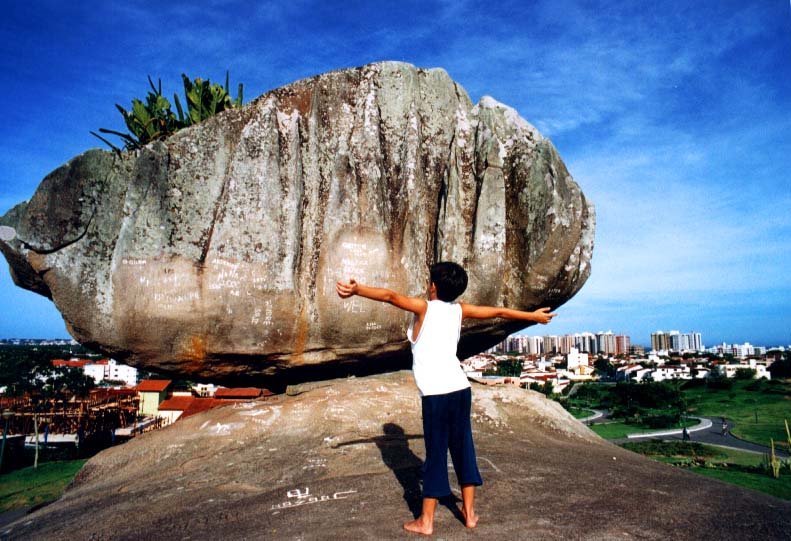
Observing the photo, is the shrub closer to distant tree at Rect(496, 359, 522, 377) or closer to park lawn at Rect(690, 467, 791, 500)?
distant tree at Rect(496, 359, 522, 377)

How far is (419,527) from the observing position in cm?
400

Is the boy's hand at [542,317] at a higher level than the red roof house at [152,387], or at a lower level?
higher

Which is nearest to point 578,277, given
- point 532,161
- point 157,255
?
point 532,161

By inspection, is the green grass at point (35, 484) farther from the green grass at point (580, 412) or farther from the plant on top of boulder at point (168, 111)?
the green grass at point (580, 412)

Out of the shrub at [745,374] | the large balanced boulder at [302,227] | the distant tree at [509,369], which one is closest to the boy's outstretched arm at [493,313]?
the large balanced boulder at [302,227]

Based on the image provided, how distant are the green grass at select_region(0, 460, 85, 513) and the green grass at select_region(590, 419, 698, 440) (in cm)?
3609

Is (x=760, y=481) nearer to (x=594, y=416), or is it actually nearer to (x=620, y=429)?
(x=620, y=429)

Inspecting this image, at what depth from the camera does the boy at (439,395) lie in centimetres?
400

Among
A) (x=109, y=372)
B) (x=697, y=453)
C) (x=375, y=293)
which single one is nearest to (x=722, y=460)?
(x=697, y=453)

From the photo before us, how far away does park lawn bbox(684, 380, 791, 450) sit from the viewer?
1607 inches

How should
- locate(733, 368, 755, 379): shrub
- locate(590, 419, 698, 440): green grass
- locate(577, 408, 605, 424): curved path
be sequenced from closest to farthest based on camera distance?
locate(590, 419, 698, 440): green grass → locate(577, 408, 605, 424): curved path → locate(733, 368, 755, 379): shrub

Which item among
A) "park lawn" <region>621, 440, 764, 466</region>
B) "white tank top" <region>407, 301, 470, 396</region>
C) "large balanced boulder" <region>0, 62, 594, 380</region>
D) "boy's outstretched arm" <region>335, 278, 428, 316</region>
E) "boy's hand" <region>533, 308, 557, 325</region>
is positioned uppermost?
"large balanced boulder" <region>0, 62, 594, 380</region>

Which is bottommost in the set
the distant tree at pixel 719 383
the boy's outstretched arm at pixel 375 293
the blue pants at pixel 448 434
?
the distant tree at pixel 719 383


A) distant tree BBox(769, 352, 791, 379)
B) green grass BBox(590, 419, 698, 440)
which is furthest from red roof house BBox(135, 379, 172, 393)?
distant tree BBox(769, 352, 791, 379)
